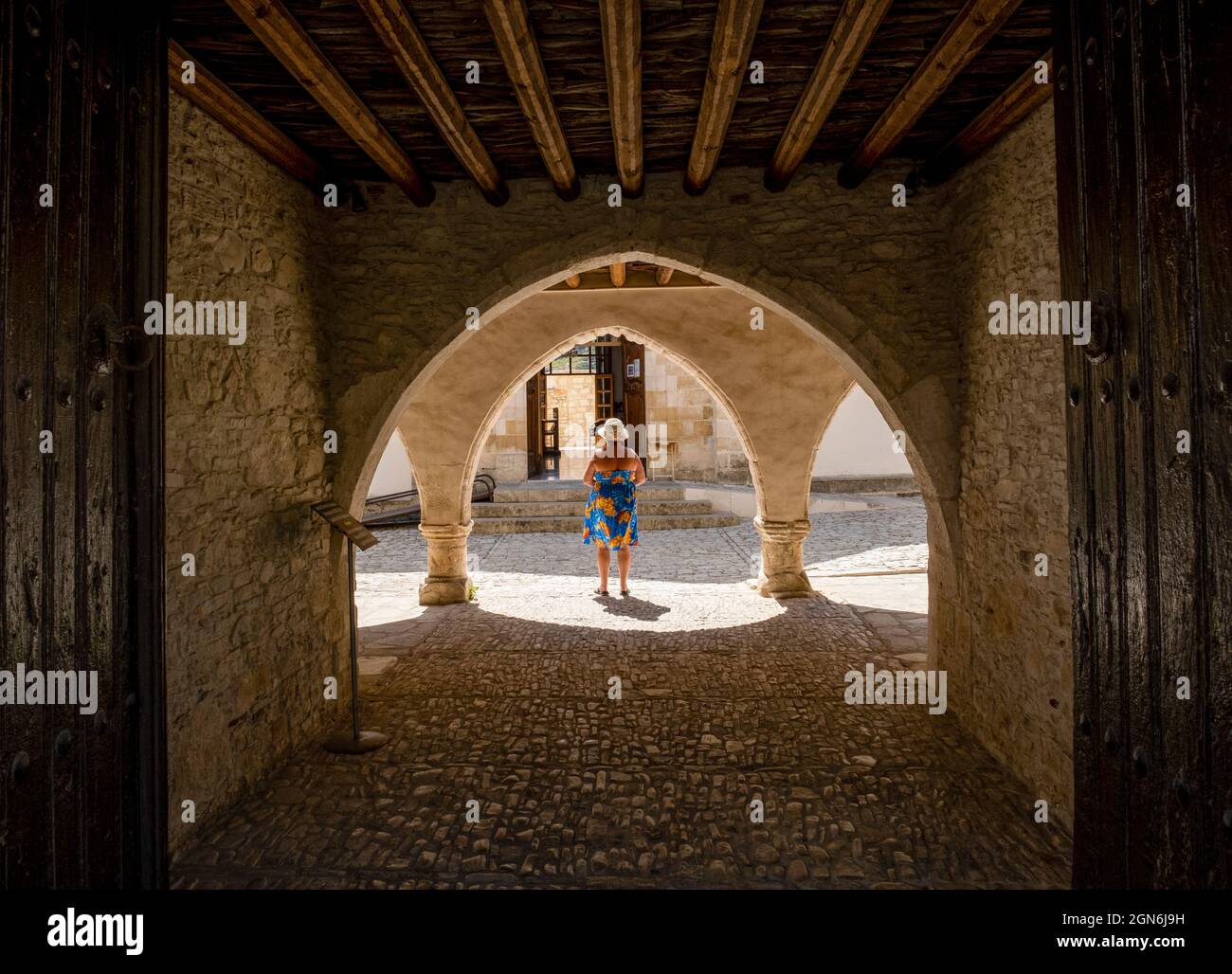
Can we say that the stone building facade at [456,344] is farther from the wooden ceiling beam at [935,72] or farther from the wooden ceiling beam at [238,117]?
the wooden ceiling beam at [935,72]

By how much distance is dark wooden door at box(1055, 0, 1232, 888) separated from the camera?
1026 mm

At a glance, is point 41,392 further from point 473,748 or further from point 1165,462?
point 473,748

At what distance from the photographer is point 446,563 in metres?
7.00

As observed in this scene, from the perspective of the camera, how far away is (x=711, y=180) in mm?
3990

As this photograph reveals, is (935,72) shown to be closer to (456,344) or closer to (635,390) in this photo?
(456,344)

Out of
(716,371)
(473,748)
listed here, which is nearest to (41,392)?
(473,748)

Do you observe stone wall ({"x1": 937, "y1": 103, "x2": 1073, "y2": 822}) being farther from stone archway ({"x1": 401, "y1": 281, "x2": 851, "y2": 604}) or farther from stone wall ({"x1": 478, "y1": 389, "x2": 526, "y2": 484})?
stone wall ({"x1": 478, "y1": 389, "x2": 526, "y2": 484})

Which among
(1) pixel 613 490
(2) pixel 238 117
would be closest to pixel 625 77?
(2) pixel 238 117

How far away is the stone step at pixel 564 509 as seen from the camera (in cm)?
1214

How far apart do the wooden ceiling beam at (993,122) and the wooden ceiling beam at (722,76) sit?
1.13 meters

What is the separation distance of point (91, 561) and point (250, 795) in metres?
2.41

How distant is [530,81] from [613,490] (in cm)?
444

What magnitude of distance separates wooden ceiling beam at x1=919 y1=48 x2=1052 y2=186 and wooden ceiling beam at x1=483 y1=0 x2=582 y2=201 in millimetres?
1914

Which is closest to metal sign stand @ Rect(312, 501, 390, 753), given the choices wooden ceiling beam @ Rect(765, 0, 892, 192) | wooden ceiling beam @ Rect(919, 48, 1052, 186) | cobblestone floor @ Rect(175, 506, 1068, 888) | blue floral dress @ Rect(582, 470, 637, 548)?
cobblestone floor @ Rect(175, 506, 1068, 888)
